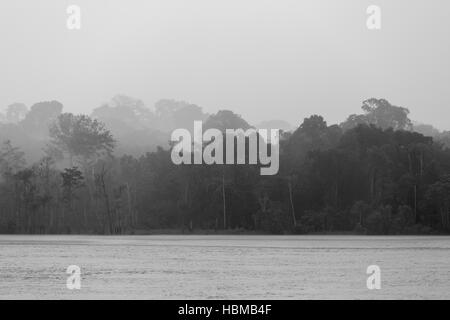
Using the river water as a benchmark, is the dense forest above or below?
above

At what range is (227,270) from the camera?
52938 millimetres

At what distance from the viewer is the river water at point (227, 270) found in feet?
135

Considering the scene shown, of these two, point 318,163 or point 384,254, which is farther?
point 318,163

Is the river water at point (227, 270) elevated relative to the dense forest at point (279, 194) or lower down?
lower down

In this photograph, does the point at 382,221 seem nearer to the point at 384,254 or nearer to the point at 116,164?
the point at 384,254

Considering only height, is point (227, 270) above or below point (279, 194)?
below

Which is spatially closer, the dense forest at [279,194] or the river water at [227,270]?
the river water at [227,270]

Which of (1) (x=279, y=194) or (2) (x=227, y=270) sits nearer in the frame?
(2) (x=227, y=270)

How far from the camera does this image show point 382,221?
96438 mm

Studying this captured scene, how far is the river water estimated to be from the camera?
4100 cm

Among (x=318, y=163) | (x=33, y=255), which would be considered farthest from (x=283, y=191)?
(x=33, y=255)

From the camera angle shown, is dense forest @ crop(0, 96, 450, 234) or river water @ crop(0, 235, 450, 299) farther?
dense forest @ crop(0, 96, 450, 234)
